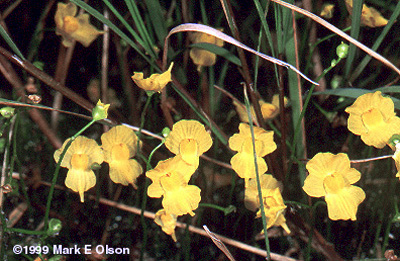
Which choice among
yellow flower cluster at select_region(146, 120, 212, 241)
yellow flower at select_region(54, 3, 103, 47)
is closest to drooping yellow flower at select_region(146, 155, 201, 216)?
yellow flower cluster at select_region(146, 120, 212, 241)

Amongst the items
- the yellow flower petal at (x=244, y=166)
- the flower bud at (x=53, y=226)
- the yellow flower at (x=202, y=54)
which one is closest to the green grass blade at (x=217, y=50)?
the yellow flower at (x=202, y=54)

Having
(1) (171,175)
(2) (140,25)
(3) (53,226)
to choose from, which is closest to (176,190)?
(1) (171,175)

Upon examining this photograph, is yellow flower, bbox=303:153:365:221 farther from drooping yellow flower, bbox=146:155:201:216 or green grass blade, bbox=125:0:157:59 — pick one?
green grass blade, bbox=125:0:157:59

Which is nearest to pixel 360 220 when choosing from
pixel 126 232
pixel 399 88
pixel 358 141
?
pixel 358 141

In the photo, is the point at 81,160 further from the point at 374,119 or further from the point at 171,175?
the point at 374,119

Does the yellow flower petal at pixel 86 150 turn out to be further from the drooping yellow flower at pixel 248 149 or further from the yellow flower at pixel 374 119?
the yellow flower at pixel 374 119

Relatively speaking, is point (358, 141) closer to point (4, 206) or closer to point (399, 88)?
point (399, 88)
